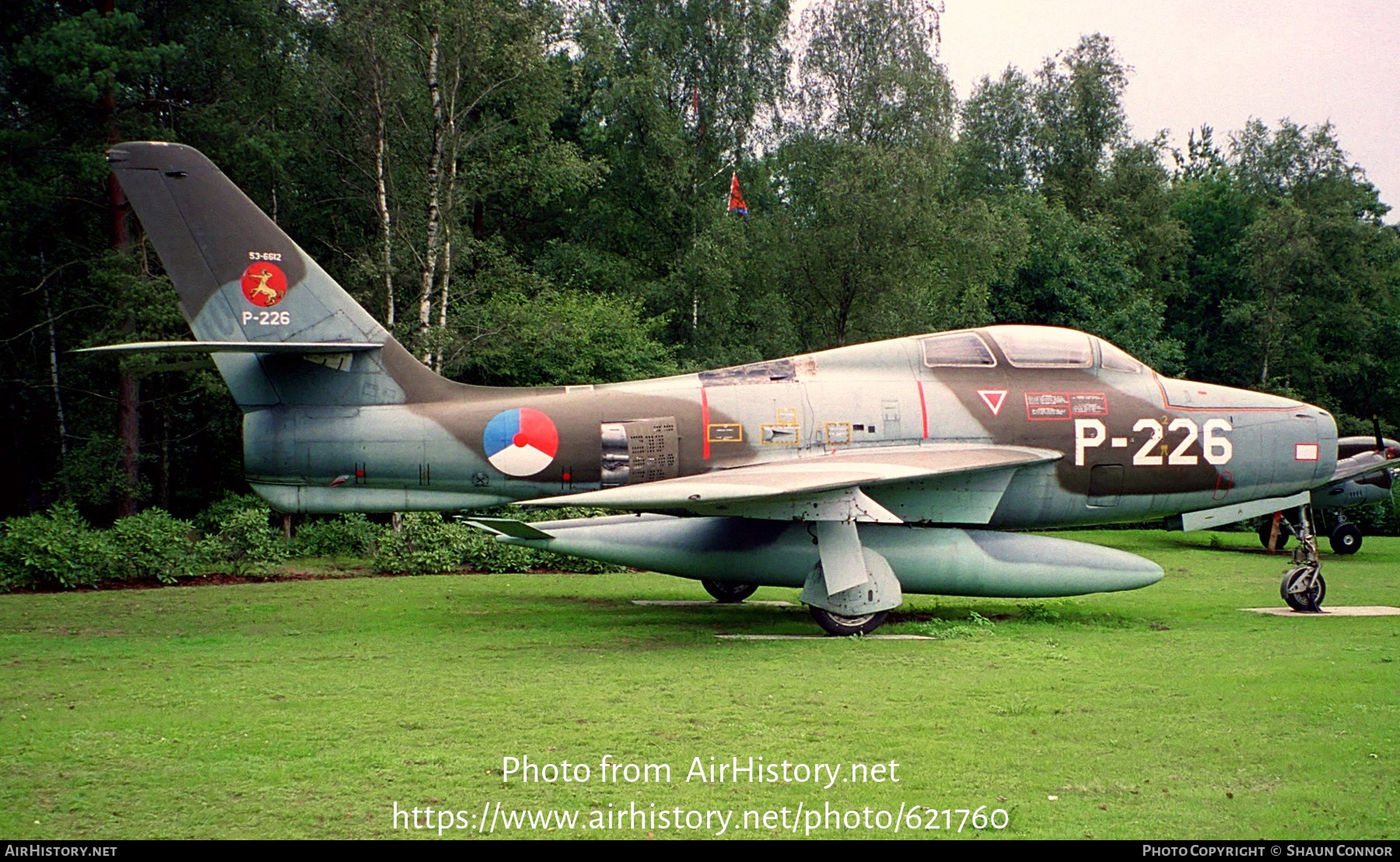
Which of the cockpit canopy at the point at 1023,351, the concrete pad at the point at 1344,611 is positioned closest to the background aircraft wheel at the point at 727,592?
the cockpit canopy at the point at 1023,351

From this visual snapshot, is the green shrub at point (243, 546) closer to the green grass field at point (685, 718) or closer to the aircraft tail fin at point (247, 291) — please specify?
the green grass field at point (685, 718)

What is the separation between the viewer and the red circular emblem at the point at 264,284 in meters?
12.6

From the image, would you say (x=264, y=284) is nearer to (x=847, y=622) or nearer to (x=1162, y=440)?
(x=847, y=622)

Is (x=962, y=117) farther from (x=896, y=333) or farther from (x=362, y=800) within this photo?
(x=362, y=800)

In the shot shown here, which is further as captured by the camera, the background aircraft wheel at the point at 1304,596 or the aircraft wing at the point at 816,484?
the background aircraft wheel at the point at 1304,596

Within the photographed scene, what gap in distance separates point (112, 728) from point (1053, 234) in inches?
1410

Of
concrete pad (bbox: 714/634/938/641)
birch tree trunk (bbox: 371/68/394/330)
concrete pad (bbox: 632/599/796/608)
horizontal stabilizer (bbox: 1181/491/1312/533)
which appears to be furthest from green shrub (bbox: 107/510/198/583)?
horizontal stabilizer (bbox: 1181/491/1312/533)

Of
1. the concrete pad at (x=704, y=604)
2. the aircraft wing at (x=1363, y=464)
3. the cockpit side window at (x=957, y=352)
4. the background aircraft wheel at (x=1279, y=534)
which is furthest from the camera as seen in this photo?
the background aircraft wheel at (x=1279, y=534)

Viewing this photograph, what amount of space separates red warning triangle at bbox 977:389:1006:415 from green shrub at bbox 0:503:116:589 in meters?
13.4

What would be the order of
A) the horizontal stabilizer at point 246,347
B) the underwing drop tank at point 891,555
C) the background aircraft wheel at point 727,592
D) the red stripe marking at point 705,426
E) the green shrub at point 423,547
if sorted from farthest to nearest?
the green shrub at point 423,547 → the background aircraft wheel at point 727,592 → the red stripe marking at point 705,426 → the underwing drop tank at point 891,555 → the horizontal stabilizer at point 246,347

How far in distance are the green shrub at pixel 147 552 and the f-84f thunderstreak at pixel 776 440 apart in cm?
605

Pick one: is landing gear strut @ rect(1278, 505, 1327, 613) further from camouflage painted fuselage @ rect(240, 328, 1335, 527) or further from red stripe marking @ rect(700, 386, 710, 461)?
red stripe marking @ rect(700, 386, 710, 461)

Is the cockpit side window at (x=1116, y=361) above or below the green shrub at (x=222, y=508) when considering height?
above

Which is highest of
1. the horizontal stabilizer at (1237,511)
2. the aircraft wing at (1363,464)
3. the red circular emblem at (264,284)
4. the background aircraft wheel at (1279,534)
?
the red circular emblem at (264,284)
